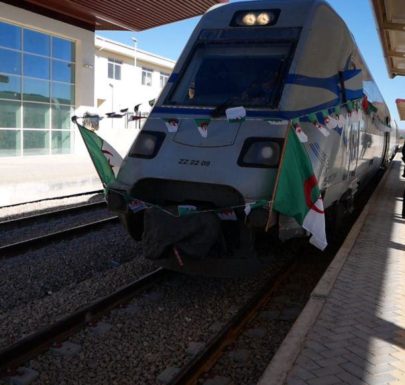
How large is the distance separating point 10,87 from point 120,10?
4812 millimetres

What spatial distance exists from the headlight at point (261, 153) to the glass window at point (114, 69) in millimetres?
35174

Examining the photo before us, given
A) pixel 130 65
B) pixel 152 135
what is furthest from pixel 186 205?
pixel 130 65

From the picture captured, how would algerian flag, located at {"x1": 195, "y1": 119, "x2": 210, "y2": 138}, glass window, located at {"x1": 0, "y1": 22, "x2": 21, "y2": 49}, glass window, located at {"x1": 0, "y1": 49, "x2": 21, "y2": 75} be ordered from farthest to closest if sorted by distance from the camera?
glass window, located at {"x1": 0, "y1": 49, "x2": 21, "y2": 75}, glass window, located at {"x1": 0, "y1": 22, "x2": 21, "y2": 49}, algerian flag, located at {"x1": 195, "y1": 119, "x2": 210, "y2": 138}

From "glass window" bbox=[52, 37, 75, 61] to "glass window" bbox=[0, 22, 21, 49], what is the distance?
1750mm

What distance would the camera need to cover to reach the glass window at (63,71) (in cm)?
1997

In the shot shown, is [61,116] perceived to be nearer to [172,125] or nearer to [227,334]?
[172,125]

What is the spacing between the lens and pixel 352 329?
4.34m

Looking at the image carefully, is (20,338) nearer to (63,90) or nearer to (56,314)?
(56,314)

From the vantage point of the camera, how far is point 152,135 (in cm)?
563

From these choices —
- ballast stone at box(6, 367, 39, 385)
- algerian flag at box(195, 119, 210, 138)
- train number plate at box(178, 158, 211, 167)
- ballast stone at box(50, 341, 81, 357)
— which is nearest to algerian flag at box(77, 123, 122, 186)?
train number plate at box(178, 158, 211, 167)

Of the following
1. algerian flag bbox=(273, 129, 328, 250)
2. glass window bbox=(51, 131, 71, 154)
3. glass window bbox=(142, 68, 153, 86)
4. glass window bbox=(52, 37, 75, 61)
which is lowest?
glass window bbox=(51, 131, 71, 154)

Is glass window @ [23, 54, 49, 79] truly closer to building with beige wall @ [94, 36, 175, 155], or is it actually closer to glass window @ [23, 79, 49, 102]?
glass window @ [23, 79, 49, 102]

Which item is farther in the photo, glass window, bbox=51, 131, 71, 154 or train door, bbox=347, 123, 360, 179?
glass window, bbox=51, 131, 71, 154

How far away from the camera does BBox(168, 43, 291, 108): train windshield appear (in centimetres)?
568
